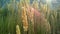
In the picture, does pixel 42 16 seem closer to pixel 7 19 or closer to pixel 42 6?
pixel 42 6

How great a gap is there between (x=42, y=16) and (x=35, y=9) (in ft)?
0.32

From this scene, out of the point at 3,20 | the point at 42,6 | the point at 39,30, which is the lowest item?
the point at 39,30

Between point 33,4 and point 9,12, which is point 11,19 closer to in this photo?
point 9,12

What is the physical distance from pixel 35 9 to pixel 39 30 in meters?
0.21

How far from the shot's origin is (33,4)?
67.3 inches

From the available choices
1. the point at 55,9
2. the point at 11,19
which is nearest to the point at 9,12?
the point at 11,19

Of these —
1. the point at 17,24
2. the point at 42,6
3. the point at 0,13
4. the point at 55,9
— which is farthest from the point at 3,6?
the point at 55,9

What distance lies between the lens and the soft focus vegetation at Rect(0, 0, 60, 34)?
66.1 inches

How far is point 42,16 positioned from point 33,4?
0.15 meters

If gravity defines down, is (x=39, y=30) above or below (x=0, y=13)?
below

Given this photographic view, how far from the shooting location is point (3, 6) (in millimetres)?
1691

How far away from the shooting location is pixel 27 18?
Answer: 1.68 metres

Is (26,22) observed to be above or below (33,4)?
below

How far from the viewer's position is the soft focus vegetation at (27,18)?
5.51 ft
